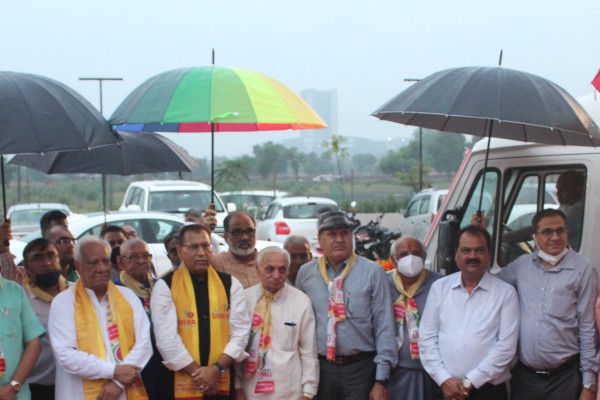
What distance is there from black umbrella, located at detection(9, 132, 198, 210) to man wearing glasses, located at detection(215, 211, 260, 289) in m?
2.07

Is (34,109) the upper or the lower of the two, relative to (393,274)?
upper

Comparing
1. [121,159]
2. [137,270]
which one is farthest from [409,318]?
[121,159]

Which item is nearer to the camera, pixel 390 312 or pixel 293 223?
pixel 390 312

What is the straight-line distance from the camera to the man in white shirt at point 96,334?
464cm

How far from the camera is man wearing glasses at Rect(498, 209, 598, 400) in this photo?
4.79 metres

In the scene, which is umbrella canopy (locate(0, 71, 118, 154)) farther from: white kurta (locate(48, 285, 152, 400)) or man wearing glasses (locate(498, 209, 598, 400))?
man wearing glasses (locate(498, 209, 598, 400))

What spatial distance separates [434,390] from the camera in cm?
A: 519

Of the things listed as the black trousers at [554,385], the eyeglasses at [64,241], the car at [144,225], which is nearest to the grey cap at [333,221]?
the black trousers at [554,385]

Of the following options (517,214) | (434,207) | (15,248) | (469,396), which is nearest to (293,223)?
(434,207)

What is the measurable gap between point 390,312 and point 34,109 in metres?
2.49

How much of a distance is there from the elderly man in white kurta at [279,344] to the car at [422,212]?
13.2 meters

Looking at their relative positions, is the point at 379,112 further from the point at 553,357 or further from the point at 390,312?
the point at 553,357

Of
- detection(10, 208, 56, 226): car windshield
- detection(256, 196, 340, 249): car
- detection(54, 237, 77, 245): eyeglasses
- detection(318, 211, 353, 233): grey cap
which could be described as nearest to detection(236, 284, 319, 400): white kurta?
detection(318, 211, 353, 233): grey cap

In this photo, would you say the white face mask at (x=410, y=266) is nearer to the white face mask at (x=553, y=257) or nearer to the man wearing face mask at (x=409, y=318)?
the man wearing face mask at (x=409, y=318)
